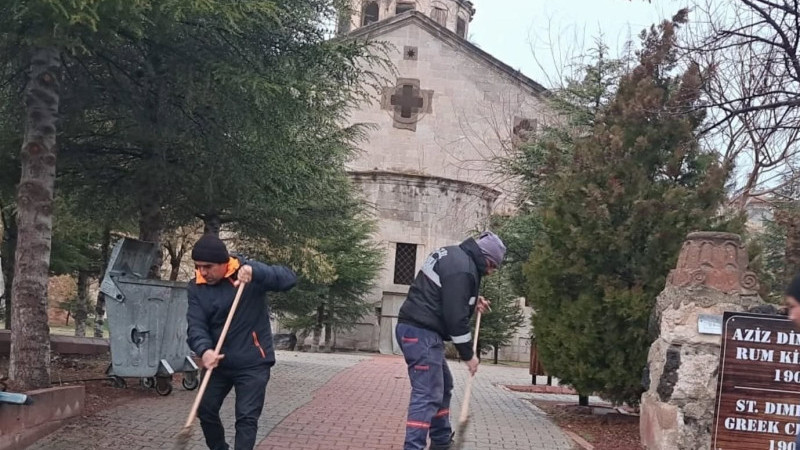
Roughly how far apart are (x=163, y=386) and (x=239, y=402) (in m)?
4.56

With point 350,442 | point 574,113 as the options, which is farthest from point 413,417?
point 574,113

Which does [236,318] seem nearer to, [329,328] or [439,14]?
[329,328]

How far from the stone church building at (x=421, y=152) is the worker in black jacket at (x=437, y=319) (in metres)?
23.2

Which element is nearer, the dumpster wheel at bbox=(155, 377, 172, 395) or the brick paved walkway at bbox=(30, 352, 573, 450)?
the brick paved walkway at bbox=(30, 352, 573, 450)

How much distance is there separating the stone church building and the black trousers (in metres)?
24.2

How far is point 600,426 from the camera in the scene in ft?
32.3

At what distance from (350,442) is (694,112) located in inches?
209

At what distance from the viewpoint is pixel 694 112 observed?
31.2 ft

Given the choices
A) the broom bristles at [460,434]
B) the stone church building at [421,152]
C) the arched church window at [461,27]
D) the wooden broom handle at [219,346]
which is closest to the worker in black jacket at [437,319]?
the broom bristles at [460,434]

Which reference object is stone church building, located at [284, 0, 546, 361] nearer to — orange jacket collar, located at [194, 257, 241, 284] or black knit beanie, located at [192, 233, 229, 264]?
orange jacket collar, located at [194, 257, 241, 284]

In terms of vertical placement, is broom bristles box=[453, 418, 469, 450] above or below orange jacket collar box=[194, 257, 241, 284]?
below

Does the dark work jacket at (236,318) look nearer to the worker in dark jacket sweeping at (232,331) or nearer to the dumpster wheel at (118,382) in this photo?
the worker in dark jacket sweeping at (232,331)

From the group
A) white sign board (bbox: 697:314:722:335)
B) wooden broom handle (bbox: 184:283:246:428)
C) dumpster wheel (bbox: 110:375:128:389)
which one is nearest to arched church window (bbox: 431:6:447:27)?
dumpster wheel (bbox: 110:375:128:389)

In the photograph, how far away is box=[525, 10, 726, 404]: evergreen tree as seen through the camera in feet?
29.2
